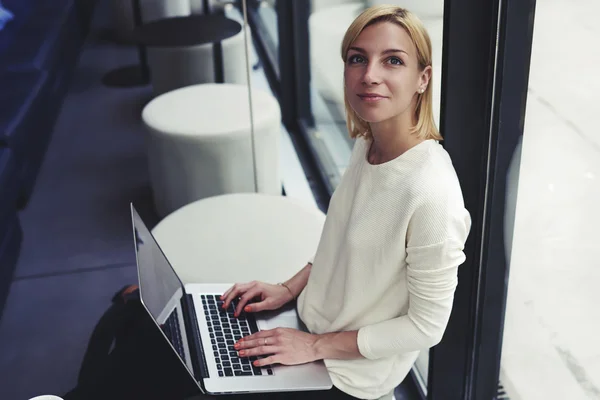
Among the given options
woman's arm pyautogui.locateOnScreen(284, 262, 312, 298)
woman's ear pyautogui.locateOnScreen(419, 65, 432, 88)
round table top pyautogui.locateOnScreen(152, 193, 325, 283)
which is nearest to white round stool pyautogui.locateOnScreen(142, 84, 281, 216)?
round table top pyautogui.locateOnScreen(152, 193, 325, 283)

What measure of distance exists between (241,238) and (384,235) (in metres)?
0.96

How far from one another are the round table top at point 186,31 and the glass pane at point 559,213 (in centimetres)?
239

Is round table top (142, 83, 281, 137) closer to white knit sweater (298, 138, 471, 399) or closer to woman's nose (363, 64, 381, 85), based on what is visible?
white knit sweater (298, 138, 471, 399)

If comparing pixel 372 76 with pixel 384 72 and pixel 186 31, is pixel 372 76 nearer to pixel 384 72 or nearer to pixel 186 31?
pixel 384 72

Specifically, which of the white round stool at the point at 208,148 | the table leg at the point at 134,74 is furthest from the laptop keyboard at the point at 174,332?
the table leg at the point at 134,74

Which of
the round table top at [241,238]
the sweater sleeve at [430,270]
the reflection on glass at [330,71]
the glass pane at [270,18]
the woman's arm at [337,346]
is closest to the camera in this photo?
the sweater sleeve at [430,270]

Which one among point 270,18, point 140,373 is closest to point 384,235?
point 140,373

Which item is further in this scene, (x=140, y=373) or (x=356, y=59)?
(x=140, y=373)

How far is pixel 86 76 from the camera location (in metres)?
4.92

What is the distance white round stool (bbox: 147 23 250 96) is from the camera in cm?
387

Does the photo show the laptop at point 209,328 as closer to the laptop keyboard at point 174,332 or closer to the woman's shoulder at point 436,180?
the laptop keyboard at point 174,332

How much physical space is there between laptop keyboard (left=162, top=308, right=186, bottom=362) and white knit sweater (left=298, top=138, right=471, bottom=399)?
9.8 inches

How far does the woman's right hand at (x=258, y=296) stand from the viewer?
1.52 m

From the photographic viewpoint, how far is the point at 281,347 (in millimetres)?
1338
